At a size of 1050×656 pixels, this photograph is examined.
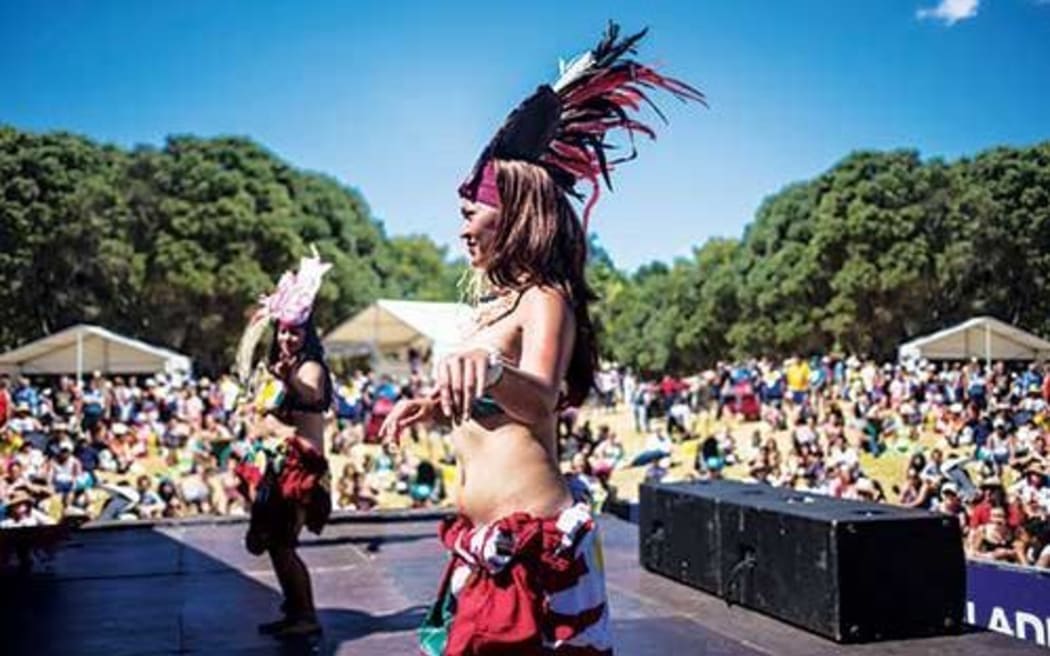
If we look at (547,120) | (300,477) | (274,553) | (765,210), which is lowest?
(274,553)

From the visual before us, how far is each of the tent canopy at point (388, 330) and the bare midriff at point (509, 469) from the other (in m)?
29.1

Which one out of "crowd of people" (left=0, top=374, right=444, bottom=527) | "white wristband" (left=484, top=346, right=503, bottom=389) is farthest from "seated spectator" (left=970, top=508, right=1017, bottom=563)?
"white wristband" (left=484, top=346, right=503, bottom=389)

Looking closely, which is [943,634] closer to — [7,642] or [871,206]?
[7,642]

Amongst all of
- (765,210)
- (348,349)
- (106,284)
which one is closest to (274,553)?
(348,349)

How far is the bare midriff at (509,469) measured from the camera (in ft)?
8.25

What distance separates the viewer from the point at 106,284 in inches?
Result: 1479

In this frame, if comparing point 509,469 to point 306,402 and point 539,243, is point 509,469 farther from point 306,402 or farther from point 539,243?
point 306,402

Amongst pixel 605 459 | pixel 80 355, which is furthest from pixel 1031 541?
pixel 80 355

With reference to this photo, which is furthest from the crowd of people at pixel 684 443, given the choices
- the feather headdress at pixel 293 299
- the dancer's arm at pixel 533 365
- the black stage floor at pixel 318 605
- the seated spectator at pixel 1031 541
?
the dancer's arm at pixel 533 365

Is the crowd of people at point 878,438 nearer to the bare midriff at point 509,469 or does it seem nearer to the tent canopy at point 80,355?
the bare midriff at point 509,469

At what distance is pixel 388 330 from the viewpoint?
34094 mm

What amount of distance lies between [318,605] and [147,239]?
36.2 metres

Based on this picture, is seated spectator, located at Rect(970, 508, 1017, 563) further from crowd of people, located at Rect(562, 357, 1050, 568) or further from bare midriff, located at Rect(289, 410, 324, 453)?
bare midriff, located at Rect(289, 410, 324, 453)

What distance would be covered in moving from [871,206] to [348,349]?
1651 cm
